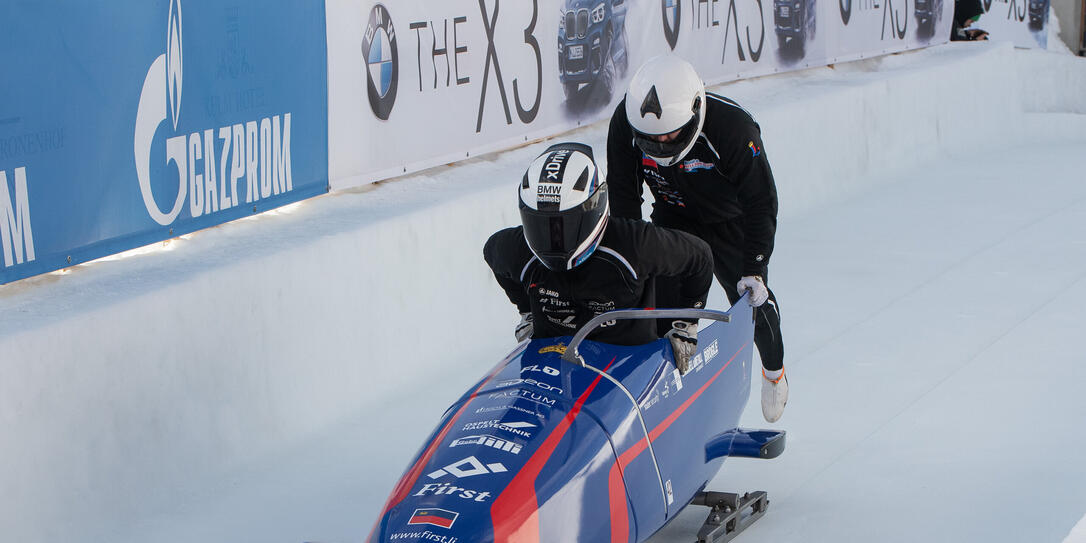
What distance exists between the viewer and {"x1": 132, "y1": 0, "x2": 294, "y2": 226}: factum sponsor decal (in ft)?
13.0

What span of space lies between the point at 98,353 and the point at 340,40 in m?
1.90

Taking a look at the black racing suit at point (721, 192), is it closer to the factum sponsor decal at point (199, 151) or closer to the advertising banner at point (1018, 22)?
the factum sponsor decal at point (199, 151)

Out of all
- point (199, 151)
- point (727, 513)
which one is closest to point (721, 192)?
point (727, 513)

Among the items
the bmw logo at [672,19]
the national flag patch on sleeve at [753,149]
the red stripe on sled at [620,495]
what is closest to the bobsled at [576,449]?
the red stripe on sled at [620,495]

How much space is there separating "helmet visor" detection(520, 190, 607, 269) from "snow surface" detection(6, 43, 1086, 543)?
998 mm

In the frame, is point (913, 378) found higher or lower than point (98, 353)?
lower

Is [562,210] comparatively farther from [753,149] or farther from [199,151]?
[199,151]

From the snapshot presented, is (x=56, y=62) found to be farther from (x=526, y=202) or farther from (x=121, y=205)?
(x=526, y=202)

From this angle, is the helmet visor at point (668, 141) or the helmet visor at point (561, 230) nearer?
the helmet visor at point (561, 230)

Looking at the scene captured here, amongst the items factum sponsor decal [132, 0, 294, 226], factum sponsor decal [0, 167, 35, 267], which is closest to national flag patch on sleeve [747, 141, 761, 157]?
factum sponsor decal [132, 0, 294, 226]

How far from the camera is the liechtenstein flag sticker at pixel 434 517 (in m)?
2.39

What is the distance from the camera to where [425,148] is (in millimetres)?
5473

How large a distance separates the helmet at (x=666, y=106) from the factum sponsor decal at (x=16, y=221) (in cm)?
179

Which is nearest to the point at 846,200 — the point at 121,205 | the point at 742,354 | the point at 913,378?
the point at 913,378
